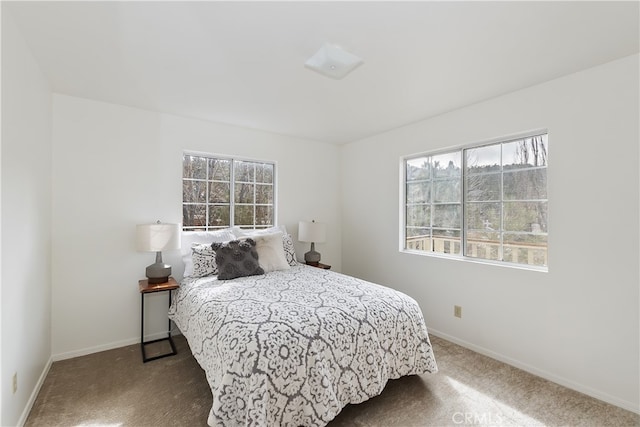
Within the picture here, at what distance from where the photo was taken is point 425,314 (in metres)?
3.30

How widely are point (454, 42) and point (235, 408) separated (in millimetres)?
2456

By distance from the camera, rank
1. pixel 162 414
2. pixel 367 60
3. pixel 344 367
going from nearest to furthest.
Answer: pixel 344 367
pixel 162 414
pixel 367 60

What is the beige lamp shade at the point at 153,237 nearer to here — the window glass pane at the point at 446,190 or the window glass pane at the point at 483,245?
the window glass pane at the point at 446,190

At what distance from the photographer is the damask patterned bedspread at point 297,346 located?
5.09 ft

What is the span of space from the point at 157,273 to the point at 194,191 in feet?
3.32

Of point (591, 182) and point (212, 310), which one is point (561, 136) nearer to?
point (591, 182)

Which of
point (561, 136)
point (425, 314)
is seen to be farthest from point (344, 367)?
point (561, 136)

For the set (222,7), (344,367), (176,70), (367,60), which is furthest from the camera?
(176,70)

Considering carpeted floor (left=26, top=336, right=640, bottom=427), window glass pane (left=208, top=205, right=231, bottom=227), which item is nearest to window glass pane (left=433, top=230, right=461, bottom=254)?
carpeted floor (left=26, top=336, right=640, bottom=427)

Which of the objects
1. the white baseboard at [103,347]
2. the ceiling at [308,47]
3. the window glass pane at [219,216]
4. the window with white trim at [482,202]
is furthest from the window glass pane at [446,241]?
the white baseboard at [103,347]

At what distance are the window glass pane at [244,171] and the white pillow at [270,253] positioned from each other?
956 mm

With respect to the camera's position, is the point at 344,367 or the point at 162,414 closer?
the point at 344,367

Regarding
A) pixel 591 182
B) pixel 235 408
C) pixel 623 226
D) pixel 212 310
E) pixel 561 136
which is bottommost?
pixel 235 408

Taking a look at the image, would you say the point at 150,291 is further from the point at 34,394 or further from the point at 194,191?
the point at 194,191
